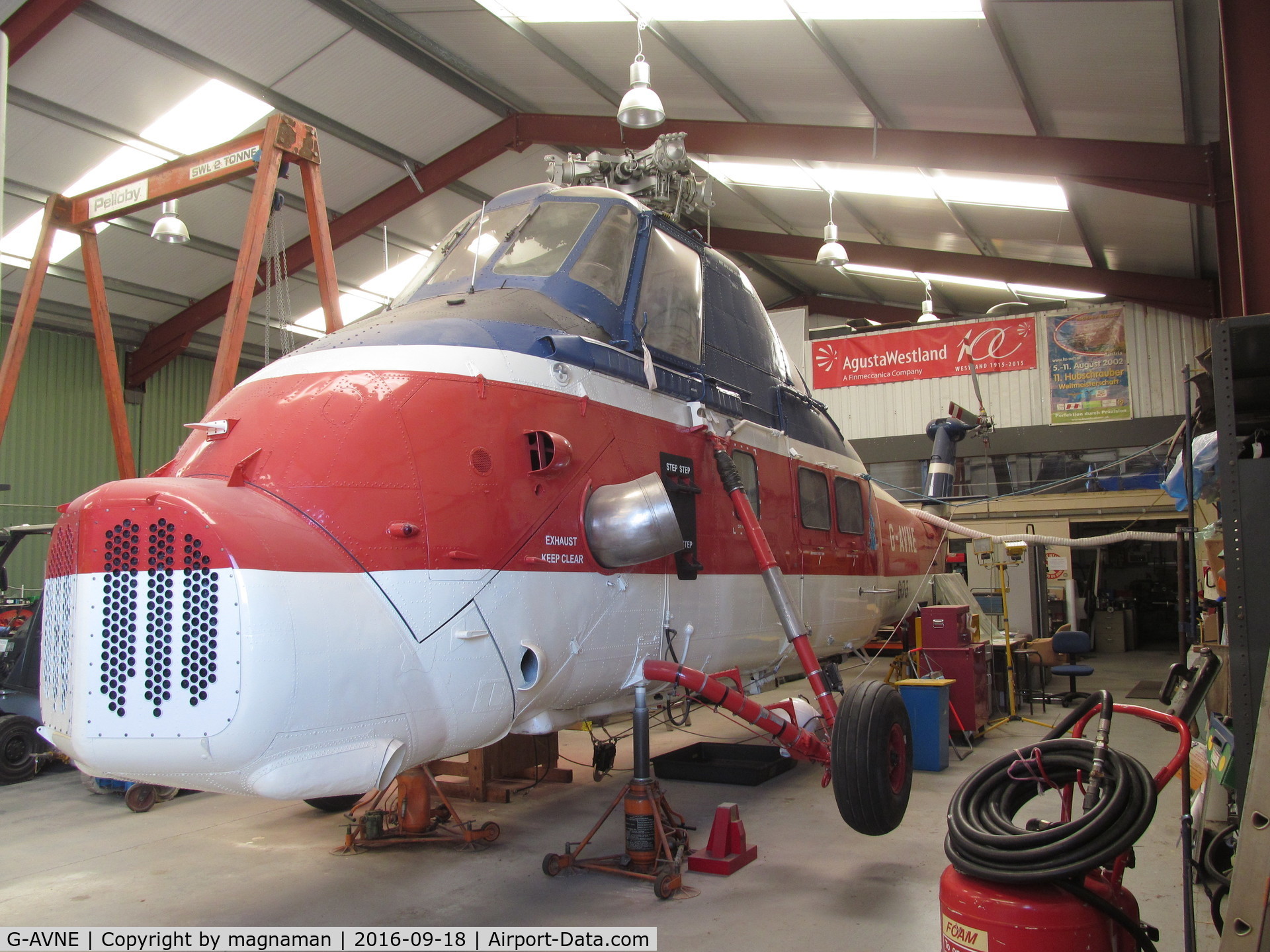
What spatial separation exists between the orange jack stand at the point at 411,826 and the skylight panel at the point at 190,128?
1104 cm

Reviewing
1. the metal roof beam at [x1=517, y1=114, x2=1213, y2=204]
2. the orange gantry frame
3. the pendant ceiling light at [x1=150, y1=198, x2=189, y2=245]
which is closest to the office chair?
the metal roof beam at [x1=517, y1=114, x2=1213, y2=204]

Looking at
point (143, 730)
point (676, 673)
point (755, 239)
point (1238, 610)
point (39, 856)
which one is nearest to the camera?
point (143, 730)

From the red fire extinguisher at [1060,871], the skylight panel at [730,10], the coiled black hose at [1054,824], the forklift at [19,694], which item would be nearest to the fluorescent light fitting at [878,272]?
the skylight panel at [730,10]

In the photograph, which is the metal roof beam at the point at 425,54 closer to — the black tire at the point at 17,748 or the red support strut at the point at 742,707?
the black tire at the point at 17,748

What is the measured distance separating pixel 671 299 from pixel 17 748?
784 centimetres

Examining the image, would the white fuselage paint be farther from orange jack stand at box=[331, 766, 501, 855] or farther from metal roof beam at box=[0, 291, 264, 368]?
metal roof beam at box=[0, 291, 264, 368]

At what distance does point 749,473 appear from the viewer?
632 cm

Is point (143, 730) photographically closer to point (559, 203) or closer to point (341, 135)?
point (559, 203)

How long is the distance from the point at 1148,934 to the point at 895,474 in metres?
19.8

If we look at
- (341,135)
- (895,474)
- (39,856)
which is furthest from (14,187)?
(895,474)

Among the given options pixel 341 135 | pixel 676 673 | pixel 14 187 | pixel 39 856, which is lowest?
pixel 39 856

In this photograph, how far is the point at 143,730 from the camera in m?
3.13

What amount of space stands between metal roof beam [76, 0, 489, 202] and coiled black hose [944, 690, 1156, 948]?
1322 centimetres

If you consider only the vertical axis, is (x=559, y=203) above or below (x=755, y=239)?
below
